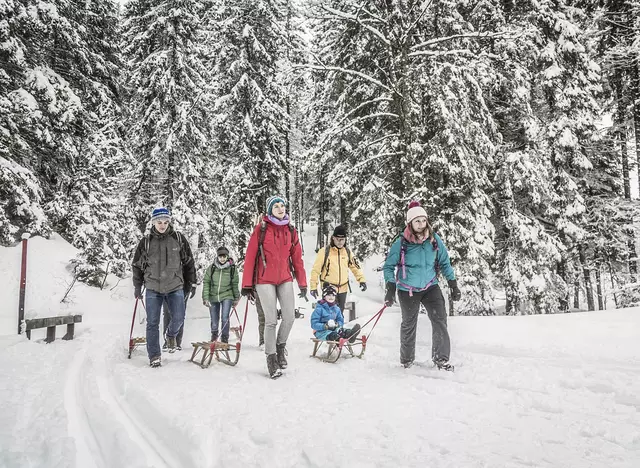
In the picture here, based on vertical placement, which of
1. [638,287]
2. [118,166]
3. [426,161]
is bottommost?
[638,287]

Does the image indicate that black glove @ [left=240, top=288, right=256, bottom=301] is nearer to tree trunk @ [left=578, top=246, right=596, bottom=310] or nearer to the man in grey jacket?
the man in grey jacket

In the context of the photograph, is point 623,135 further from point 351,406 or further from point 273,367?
point 351,406

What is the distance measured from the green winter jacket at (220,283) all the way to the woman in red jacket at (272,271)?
9.73ft

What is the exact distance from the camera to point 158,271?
6109 mm

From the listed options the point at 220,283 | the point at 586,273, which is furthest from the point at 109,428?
the point at 586,273

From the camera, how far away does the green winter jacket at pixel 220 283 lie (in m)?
8.27

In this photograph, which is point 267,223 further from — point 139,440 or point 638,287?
point 638,287

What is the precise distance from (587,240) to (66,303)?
61.1 ft

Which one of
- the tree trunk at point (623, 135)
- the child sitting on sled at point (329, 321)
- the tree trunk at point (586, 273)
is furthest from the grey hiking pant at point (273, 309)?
the tree trunk at point (623, 135)

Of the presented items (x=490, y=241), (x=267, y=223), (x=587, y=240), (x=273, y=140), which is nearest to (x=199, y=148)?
(x=273, y=140)

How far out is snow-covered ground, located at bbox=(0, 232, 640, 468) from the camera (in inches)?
109

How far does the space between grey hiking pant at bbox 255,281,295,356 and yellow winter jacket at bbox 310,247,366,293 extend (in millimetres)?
1835

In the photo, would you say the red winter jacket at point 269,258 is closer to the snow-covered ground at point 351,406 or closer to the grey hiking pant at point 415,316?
the snow-covered ground at point 351,406

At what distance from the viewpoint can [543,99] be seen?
14.9 meters
